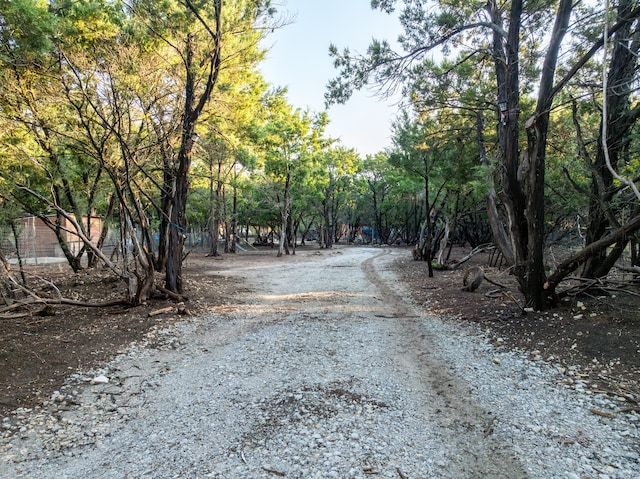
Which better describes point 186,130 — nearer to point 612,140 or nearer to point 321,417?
point 321,417

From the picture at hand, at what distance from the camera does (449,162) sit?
11391mm

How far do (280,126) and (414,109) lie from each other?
12.8 meters

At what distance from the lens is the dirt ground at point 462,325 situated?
3896mm

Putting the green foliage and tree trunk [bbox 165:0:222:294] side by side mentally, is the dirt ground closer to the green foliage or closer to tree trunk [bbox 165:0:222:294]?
tree trunk [bbox 165:0:222:294]

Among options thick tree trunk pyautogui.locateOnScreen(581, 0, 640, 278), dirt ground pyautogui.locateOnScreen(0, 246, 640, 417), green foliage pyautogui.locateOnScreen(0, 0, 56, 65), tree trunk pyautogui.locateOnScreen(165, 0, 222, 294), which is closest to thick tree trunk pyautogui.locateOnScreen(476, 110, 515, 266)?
dirt ground pyautogui.locateOnScreen(0, 246, 640, 417)

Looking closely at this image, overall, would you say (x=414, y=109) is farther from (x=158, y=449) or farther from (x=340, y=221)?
(x=340, y=221)

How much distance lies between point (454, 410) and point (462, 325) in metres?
3.06

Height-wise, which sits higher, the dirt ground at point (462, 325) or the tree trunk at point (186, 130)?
the tree trunk at point (186, 130)

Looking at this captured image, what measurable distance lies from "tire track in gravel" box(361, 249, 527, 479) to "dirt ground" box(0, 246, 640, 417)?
3.77ft

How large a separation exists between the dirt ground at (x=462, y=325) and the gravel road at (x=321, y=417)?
288mm

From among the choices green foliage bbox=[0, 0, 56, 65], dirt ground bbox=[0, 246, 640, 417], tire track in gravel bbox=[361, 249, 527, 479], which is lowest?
tire track in gravel bbox=[361, 249, 527, 479]

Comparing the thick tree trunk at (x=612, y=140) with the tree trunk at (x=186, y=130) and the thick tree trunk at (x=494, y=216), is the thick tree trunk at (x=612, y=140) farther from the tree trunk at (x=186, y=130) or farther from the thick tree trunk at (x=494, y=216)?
the tree trunk at (x=186, y=130)

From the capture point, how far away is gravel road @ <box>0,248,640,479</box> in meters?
2.64

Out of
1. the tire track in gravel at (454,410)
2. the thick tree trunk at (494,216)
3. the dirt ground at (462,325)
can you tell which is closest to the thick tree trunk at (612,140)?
the dirt ground at (462,325)
